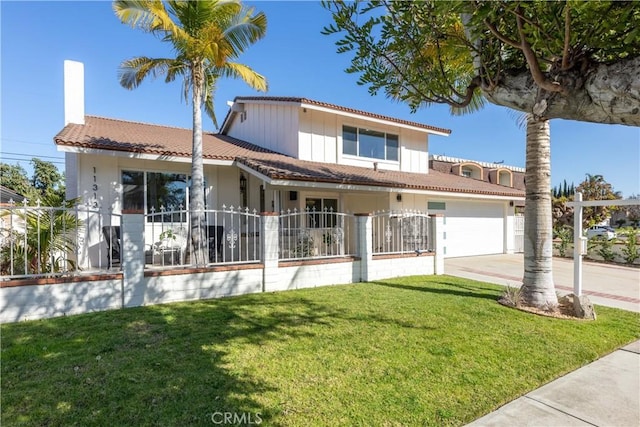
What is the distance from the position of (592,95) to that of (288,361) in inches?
171

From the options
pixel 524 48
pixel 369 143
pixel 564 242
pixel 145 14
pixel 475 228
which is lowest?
pixel 564 242

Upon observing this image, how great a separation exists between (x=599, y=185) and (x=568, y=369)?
34645 millimetres

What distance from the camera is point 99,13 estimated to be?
9.20 metres

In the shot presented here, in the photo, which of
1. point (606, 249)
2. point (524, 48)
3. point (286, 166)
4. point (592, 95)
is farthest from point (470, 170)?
point (592, 95)

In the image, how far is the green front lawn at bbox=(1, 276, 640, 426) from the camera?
318cm

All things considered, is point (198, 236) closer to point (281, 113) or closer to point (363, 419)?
point (363, 419)

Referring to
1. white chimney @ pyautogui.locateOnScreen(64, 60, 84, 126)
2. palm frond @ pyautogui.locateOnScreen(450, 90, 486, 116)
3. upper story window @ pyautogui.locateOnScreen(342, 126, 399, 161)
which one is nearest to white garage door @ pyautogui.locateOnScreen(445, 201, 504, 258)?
upper story window @ pyautogui.locateOnScreen(342, 126, 399, 161)

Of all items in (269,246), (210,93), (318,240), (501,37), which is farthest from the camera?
(318,240)

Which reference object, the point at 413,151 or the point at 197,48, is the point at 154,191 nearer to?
the point at 197,48

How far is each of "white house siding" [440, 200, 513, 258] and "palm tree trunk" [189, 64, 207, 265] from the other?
12.0m

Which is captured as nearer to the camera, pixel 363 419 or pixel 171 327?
pixel 363 419

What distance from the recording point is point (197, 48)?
7.96 meters

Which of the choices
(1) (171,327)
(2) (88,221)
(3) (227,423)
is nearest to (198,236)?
(1) (171,327)

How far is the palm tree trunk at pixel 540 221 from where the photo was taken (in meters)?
7.00
